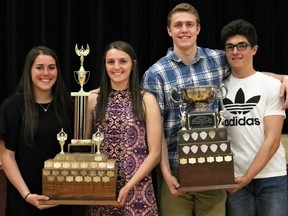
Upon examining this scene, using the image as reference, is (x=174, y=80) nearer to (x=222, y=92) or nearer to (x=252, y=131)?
(x=222, y=92)

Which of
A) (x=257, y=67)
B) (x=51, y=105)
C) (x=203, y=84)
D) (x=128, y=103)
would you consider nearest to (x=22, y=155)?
(x=51, y=105)

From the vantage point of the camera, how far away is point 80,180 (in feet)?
7.02

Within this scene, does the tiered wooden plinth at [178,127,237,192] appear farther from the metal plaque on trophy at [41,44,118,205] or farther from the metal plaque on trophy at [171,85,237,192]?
the metal plaque on trophy at [41,44,118,205]

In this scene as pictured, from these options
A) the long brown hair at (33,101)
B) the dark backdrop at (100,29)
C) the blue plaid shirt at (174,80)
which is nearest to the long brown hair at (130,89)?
the blue plaid shirt at (174,80)

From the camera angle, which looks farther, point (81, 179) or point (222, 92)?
point (222, 92)

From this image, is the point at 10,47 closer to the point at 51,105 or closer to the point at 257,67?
the point at 51,105

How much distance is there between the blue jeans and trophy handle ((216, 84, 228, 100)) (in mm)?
448

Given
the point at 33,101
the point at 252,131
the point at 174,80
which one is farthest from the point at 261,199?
the point at 33,101

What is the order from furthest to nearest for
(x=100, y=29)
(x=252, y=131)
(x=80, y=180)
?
(x=100, y=29)
(x=252, y=131)
(x=80, y=180)

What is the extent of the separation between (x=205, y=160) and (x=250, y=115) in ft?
1.12

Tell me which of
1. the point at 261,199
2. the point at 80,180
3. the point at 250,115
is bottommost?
the point at 261,199

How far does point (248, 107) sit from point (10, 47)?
2.24 m

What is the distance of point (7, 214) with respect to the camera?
2.38 metres

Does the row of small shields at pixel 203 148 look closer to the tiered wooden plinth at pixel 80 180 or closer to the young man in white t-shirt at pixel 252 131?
the young man in white t-shirt at pixel 252 131
